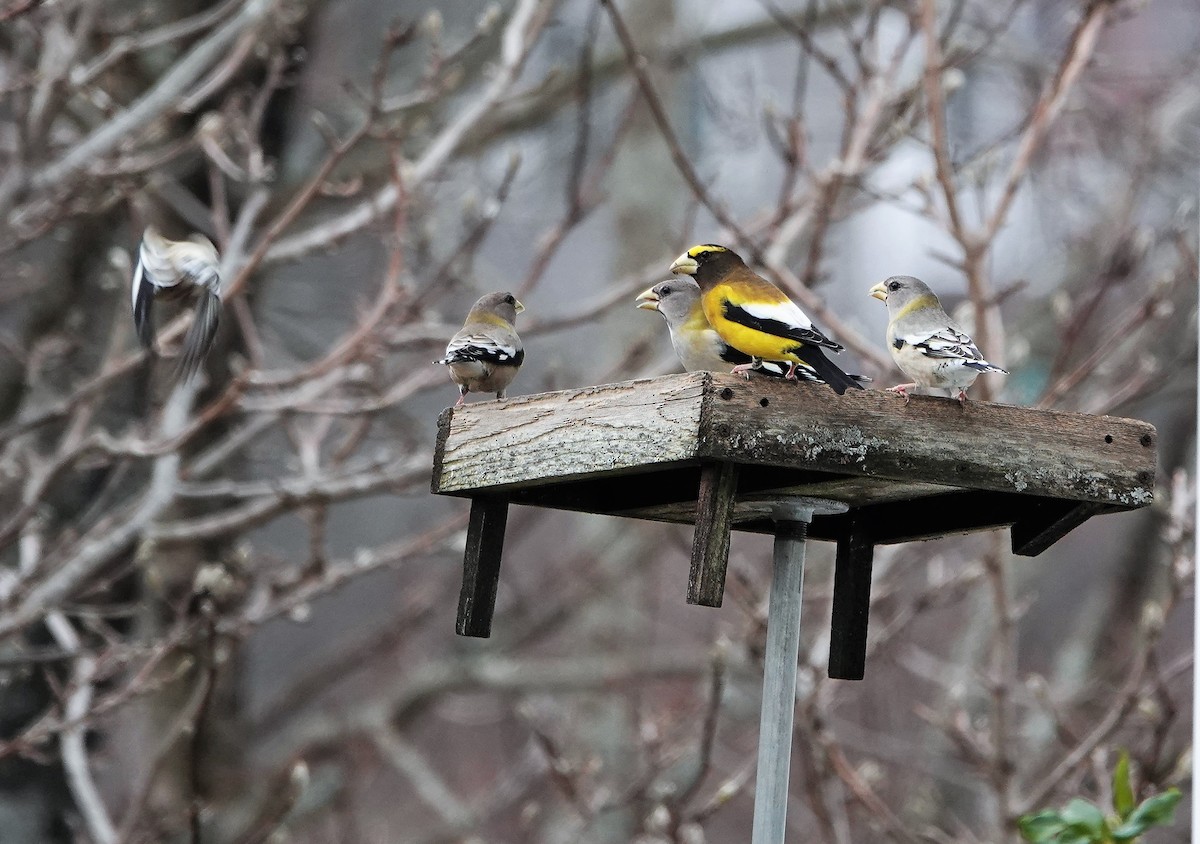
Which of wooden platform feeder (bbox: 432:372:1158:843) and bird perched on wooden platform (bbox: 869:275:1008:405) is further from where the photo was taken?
bird perched on wooden platform (bbox: 869:275:1008:405)

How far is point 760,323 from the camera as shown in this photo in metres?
3.06

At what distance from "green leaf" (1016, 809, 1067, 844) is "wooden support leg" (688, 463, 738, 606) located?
44.7 inches

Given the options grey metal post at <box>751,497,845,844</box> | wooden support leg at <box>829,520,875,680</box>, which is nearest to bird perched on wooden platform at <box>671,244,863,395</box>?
grey metal post at <box>751,497,845,844</box>

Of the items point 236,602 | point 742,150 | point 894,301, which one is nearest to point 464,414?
point 894,301

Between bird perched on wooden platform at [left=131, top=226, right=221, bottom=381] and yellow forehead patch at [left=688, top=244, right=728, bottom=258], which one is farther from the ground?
yellow forehead patch at [left=688, top=244, right=728, bottom=258]

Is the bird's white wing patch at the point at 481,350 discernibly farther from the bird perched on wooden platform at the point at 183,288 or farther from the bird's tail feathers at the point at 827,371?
the bird's tail feathers at the point at 827,371

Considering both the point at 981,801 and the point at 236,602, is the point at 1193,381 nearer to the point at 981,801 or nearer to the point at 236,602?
the point at 981,801

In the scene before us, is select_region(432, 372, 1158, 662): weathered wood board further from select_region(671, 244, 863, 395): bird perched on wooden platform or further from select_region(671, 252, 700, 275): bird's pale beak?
select_region(671, 252, 700, 275): bird's pale beak

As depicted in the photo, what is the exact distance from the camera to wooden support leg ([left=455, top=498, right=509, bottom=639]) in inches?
138

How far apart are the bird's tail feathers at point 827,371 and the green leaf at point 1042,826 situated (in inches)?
47.3

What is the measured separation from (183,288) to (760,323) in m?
1.70

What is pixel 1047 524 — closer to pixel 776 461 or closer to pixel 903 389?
pixel 903 389

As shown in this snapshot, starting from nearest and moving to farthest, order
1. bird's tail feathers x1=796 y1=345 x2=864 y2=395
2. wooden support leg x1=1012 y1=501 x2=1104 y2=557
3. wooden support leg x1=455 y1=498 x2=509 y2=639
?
bird's tail feathers x1=796 y1=345 x2=864 y2=395 → wooden support leg x1=1012 y1=501 x2=1104 y2=557 → wooden support leg x1=455 y1=498 x2=509 y2=639

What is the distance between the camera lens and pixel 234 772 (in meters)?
9.41
